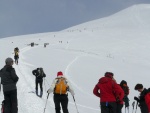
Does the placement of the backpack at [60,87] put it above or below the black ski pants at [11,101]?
above

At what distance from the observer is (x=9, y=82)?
9820 mm

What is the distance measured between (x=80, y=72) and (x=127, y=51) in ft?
108

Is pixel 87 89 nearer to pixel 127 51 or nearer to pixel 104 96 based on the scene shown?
pixel 104 96

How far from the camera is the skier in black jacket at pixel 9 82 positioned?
9812 mm

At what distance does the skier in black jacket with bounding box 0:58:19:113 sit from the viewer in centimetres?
981

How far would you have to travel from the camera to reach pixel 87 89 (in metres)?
22.9

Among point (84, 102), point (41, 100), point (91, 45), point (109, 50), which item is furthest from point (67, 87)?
point (91, 45)

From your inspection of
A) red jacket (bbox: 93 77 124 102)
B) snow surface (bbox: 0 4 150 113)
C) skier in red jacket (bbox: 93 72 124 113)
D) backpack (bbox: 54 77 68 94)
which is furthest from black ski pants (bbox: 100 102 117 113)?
snow surface (bbox: 0 4 150 113)

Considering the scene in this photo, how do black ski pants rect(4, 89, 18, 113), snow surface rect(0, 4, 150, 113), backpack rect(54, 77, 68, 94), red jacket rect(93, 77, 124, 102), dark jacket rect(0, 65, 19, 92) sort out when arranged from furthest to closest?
snow surface rect(0, 4, 150, 113) < backpack rect(54, 77, 68, 94) < black ski pants rect(4, 89, 18, 113) < dark jacket rect(0, 65, 19, 92) < red jacket rect(93, 77, 124, 102)

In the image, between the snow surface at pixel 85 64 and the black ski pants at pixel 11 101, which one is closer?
the black ski pants at pixel 11 101

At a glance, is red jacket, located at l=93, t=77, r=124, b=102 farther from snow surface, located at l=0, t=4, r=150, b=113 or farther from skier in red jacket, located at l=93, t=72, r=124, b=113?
snow surface, located at l=0, t=4, r=150, b=113

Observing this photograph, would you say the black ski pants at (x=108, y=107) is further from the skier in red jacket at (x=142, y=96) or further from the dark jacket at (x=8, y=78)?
the dark jacket at (x=8, y=78)

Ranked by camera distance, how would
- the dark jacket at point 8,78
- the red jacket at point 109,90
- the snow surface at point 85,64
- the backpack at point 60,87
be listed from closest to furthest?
the red jacket at point 109,90, the dark jacket at point 8,78, the backpack at point 60,87, the snow surface at point 85,64

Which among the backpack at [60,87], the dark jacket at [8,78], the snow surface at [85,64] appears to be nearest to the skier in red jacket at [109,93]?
the backpack at [60,87]
